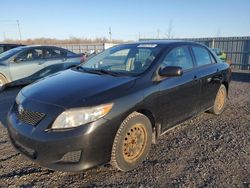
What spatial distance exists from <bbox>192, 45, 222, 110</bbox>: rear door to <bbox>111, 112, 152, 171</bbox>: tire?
5.72 ft

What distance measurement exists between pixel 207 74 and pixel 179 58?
0.90m

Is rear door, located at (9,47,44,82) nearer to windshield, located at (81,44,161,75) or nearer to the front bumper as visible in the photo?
windshield, located at (81,44,161,75)

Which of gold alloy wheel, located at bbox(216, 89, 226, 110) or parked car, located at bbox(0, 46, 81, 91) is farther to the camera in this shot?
parked car, located at bbox(0, 46, 81, 91)

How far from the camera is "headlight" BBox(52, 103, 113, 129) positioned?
2836 mm

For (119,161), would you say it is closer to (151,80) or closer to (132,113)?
(132,113)

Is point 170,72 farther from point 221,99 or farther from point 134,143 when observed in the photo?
point 221,99

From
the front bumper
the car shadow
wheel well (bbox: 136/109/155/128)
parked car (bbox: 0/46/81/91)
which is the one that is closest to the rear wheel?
parked car (bbox: 0/46/81/91)

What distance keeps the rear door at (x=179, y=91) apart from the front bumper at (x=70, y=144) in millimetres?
1083

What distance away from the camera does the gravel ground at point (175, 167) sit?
122 inches

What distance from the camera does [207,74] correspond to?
16.1 ft

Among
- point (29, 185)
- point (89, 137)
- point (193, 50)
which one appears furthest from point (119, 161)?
point (193, 50)

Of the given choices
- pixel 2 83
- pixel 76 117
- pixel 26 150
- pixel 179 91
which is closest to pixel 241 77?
pixel 179 91

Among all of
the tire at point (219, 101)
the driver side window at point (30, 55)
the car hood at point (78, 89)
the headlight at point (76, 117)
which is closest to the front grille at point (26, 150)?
the headlight at point (76, 117)

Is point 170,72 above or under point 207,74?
above
